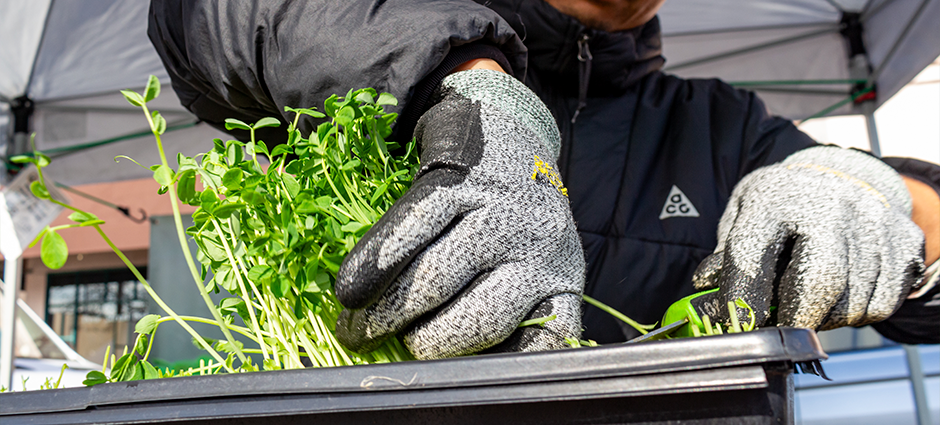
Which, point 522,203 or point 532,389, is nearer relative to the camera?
point 532,389

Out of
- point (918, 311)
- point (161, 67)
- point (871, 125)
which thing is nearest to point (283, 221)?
point (918, 311)

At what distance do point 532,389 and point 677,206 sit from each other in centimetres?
98

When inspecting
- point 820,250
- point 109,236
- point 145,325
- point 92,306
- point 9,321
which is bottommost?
point 92,306

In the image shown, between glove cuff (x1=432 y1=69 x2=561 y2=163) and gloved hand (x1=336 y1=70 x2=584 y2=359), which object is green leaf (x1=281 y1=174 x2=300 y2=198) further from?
glove cuff (x1=432 y1=69 x2=561 y2=163)

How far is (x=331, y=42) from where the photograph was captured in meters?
0.67

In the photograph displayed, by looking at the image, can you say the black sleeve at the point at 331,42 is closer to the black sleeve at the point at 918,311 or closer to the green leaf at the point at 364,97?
the green leaf at the point at 364,97

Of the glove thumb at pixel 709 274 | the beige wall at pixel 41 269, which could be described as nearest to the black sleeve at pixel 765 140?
the glove thumb at pixel 709 274

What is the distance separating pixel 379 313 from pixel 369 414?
133 mm

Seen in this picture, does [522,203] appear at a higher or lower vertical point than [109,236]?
higher

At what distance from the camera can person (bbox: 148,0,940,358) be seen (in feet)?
1.68

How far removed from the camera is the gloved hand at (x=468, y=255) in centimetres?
48

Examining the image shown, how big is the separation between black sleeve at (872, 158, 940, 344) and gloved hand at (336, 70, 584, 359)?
966 millimetres

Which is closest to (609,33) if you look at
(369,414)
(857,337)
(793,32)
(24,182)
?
(369,414)

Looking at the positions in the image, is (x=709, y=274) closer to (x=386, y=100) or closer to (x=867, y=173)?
(x=867, y=173)
